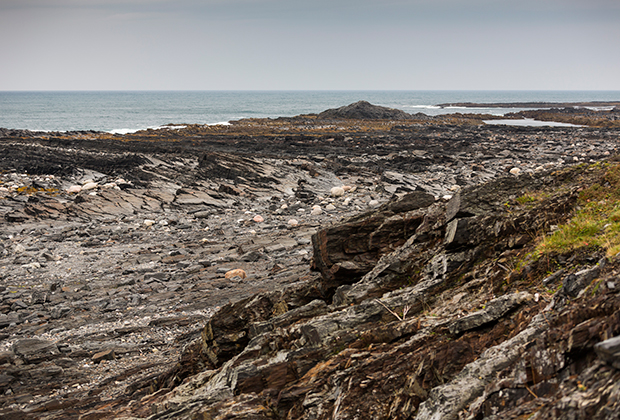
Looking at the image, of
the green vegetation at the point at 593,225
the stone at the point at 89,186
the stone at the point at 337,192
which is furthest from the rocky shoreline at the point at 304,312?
the stone at the point at 337,192

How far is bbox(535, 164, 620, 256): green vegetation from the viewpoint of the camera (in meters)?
5.65

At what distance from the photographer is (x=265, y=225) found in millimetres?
19953

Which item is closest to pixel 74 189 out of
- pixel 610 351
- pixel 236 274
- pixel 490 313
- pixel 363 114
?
pixel 236 274

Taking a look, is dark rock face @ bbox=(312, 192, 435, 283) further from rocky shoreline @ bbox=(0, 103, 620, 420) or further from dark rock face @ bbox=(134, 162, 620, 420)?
dark rock face @ bbox=(134, 162, 620, 420)

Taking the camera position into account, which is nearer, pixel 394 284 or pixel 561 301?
pixel 561 301

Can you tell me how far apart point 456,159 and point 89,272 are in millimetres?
29108

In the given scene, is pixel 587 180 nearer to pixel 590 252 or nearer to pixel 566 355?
pixel 590 252

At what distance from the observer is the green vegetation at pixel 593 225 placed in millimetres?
5648

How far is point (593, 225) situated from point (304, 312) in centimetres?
458

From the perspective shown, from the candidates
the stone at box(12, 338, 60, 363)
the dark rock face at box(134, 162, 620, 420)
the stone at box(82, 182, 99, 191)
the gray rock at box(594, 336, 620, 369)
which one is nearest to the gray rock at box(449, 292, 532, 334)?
the dark rock face at box(134, 162, 620, 420)

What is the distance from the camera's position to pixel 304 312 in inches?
298

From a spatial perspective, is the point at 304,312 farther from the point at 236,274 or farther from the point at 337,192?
the point at 337,192

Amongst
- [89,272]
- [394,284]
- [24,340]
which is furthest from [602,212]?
[89,272]

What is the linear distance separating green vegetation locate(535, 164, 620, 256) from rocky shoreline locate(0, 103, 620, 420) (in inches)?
10.7
